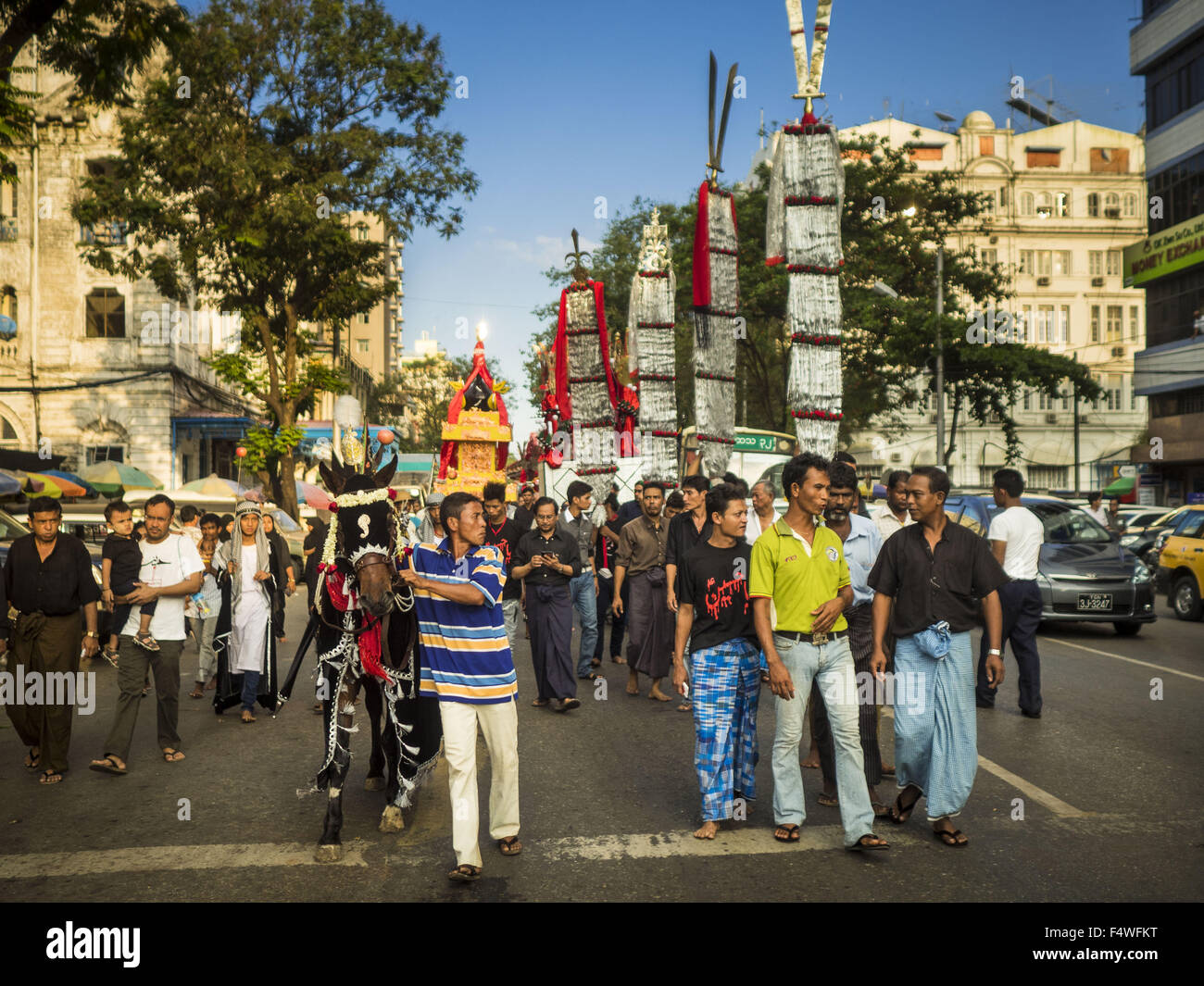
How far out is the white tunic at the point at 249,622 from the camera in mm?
9484

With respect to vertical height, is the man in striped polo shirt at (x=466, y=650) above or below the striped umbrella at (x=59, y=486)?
below

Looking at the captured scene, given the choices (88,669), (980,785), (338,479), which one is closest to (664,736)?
(980,785)

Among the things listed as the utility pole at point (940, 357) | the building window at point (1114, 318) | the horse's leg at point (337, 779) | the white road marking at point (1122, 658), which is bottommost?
the white road marking at point (1122, 658)

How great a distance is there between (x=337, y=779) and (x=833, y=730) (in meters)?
2.48

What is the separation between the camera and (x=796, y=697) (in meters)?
5.54

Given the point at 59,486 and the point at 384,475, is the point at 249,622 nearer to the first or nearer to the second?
the point at 384,475

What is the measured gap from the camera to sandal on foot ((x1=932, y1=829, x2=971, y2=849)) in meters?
5.51

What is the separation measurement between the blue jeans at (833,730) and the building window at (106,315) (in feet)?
112

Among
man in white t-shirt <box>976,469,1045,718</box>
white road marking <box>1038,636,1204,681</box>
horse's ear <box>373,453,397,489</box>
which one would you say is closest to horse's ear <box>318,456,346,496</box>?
horse's ear <box>373,453,397,489</box>

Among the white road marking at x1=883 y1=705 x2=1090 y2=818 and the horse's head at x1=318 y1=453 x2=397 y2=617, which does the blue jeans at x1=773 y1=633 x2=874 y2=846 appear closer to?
the white road marking at x1=883 y1=705 x2=1090 y2=818

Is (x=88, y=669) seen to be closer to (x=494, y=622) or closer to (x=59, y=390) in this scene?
(x=494, y=622)

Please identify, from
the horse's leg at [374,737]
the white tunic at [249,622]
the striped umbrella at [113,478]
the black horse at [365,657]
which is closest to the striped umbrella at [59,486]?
the striped umbrella at [113,478]

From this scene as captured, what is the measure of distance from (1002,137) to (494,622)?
66811mm

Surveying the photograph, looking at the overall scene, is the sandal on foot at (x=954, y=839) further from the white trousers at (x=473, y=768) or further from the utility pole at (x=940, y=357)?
the utility pole at (x=940, y=357)
